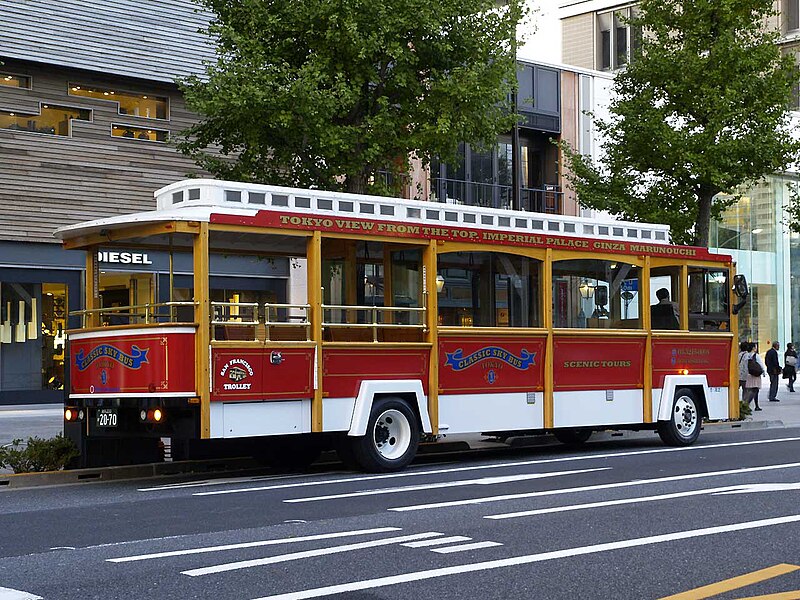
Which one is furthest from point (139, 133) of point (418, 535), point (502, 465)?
point (418, 535)

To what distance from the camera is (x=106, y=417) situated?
1411 centimetres

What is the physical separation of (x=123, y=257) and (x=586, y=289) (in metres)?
6.59

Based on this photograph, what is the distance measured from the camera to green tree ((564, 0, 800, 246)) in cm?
2428

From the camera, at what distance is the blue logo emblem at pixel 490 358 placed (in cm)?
1573

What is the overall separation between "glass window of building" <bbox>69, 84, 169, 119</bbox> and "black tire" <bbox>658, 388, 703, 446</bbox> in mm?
16302

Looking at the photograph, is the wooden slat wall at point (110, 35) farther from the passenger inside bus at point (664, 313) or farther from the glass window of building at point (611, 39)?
the glass window of building at point (611, 39)

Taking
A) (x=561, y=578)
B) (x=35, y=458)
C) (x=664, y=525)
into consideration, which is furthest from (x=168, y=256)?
(x=561, y=578)

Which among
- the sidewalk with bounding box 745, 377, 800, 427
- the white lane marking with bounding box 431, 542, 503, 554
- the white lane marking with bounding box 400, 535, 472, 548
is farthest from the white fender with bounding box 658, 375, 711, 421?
the white lane marking with bounding box 431, 542, 503, 554

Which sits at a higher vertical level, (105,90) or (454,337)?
(105,90)

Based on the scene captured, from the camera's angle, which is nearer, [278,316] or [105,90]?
[278,316]

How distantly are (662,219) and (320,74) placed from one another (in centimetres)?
956

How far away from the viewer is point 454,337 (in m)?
15.8

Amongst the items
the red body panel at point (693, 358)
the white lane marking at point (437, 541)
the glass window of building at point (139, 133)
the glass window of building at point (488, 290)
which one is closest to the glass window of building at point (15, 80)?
the glass window of building at point (139, 133)

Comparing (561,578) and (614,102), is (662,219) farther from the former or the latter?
(561,578)
